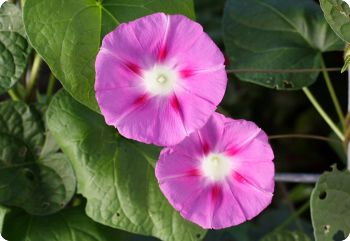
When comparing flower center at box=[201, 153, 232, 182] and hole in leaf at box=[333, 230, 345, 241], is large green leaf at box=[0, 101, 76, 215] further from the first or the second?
hole in leaf at box=[333, 230, 345, 241]

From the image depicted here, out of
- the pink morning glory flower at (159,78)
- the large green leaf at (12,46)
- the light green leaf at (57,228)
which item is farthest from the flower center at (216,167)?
the large green leaf at (12,46)

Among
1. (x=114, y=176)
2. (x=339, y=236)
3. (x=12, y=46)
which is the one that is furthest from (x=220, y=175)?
(x=12, y=46)

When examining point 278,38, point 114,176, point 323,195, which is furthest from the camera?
point 278,38

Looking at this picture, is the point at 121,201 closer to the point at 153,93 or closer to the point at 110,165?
the point at 110,165

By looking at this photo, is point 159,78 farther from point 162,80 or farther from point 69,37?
point 69,37

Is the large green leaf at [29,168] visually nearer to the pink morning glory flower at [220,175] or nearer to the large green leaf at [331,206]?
the pink morning glory flower at [220,175]

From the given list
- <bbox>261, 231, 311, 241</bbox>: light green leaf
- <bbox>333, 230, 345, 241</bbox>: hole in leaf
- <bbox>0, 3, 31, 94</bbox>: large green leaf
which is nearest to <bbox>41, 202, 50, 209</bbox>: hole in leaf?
<bbox>0, 3, 31, 94</bbox>: large green leaf
